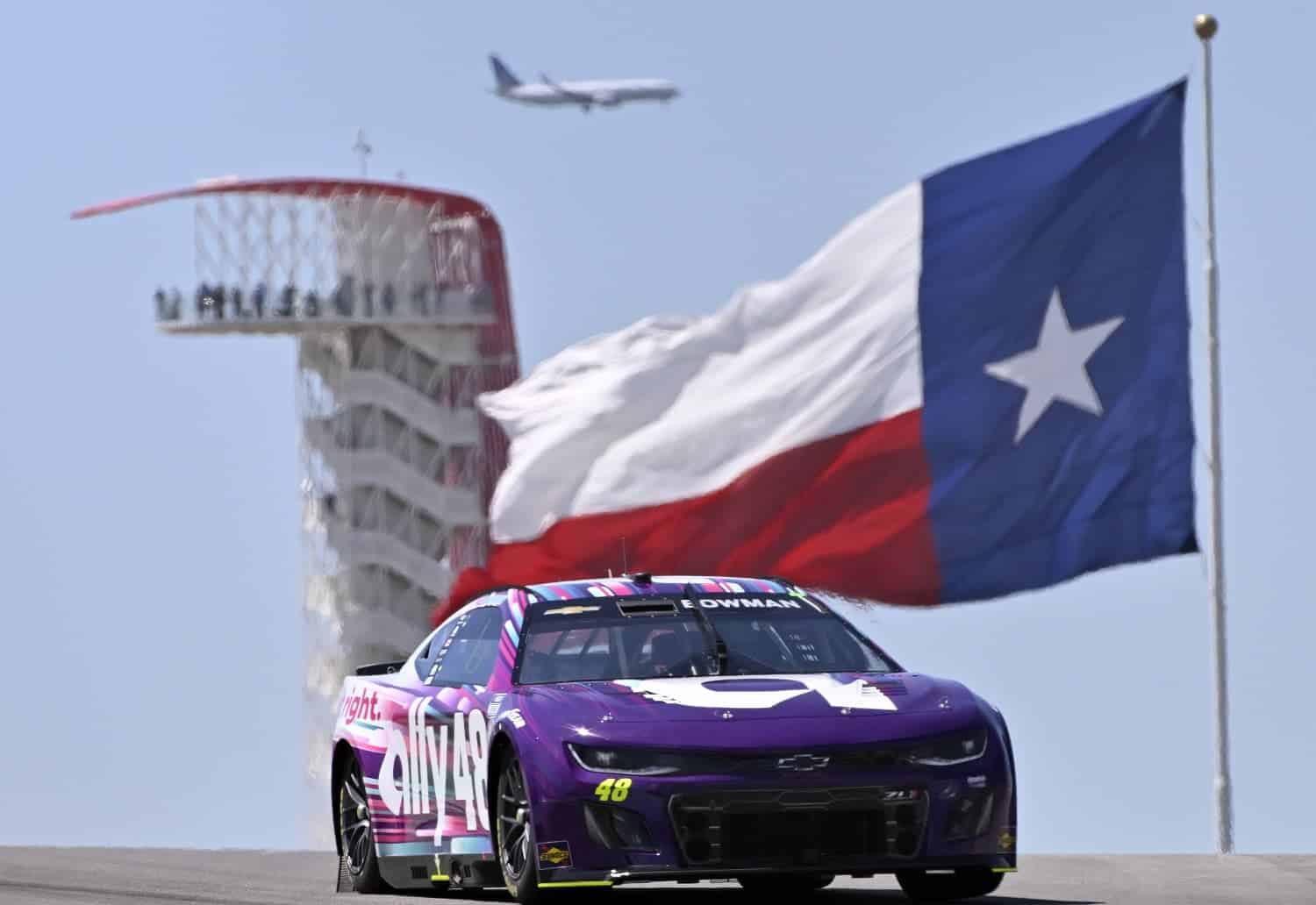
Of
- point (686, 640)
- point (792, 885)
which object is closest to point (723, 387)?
point (792, 885)

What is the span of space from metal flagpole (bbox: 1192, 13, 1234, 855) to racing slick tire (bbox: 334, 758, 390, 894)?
12125 millimetres

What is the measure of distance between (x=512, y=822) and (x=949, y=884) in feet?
5.56

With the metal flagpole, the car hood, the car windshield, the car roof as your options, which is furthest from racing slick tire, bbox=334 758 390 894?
the metal flagpole

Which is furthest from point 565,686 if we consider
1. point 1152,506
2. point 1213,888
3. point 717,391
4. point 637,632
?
point 717,391

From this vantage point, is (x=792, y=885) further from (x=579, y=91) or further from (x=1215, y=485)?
(x=579, y=91)

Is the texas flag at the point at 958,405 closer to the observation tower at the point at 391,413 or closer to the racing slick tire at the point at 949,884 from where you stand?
the racing slick tire at the point at 949,884

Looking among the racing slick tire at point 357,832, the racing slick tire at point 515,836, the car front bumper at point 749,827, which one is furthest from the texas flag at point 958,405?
the car front bumper at point 749,827

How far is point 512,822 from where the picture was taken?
39.9ft

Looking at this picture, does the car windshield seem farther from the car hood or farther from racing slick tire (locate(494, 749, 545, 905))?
racing slick tire (locate(494, 749, 545, 905))

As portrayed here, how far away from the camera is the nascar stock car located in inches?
453

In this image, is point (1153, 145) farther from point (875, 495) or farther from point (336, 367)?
point (336, 367)

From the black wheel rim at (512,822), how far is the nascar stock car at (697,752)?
0.01m

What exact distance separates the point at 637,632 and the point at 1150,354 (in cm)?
1774

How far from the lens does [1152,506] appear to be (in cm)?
2888
